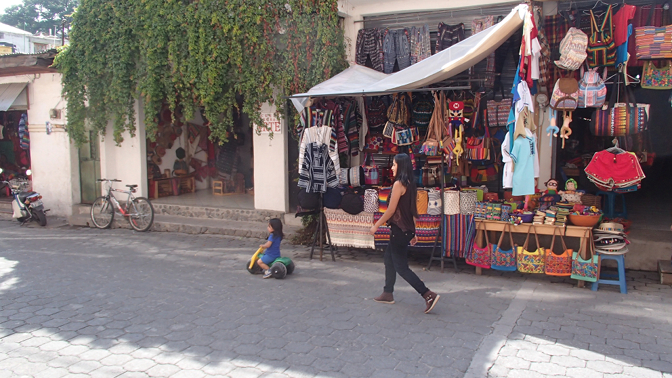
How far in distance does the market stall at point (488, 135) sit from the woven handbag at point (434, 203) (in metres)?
0.01

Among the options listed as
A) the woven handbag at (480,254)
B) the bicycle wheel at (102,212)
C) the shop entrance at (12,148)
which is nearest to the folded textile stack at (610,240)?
the woven handbag at (480,254)

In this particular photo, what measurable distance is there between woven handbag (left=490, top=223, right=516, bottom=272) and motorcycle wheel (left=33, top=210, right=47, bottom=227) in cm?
983

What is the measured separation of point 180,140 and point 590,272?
10450 millimetres

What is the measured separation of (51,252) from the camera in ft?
28.2

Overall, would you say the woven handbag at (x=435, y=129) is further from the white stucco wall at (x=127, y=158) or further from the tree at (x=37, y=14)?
the tree at (x=37, y=14)

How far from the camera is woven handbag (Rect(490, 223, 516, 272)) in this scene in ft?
21.0

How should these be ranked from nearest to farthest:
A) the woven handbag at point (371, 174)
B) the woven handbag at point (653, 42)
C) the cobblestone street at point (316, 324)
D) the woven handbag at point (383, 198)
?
1. the cobblestone street at point (316, 324)
2. the woven handbag at point (653, 42)
3. the woven handbag at point (383, 198)
4. the woven handbag at point (371, 174)

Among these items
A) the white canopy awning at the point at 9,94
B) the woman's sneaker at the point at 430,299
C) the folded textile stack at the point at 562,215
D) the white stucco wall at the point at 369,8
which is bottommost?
the woman's sneaker at the point at 430,299

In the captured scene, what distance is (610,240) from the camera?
5988 mm

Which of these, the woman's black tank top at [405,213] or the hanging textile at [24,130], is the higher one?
the hanging textile at [24,130]

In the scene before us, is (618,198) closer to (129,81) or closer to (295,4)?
(295,4)

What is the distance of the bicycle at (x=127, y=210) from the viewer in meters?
10.5

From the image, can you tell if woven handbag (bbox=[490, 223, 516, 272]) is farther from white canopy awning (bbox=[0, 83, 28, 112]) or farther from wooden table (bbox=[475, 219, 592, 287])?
white canopy awning (bbox=[0, 83, 28, 112])

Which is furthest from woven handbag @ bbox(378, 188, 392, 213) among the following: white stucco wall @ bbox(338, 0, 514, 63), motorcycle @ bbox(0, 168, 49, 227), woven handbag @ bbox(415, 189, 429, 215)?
motorcycle @ bbox(0, 168, 49, 227)
